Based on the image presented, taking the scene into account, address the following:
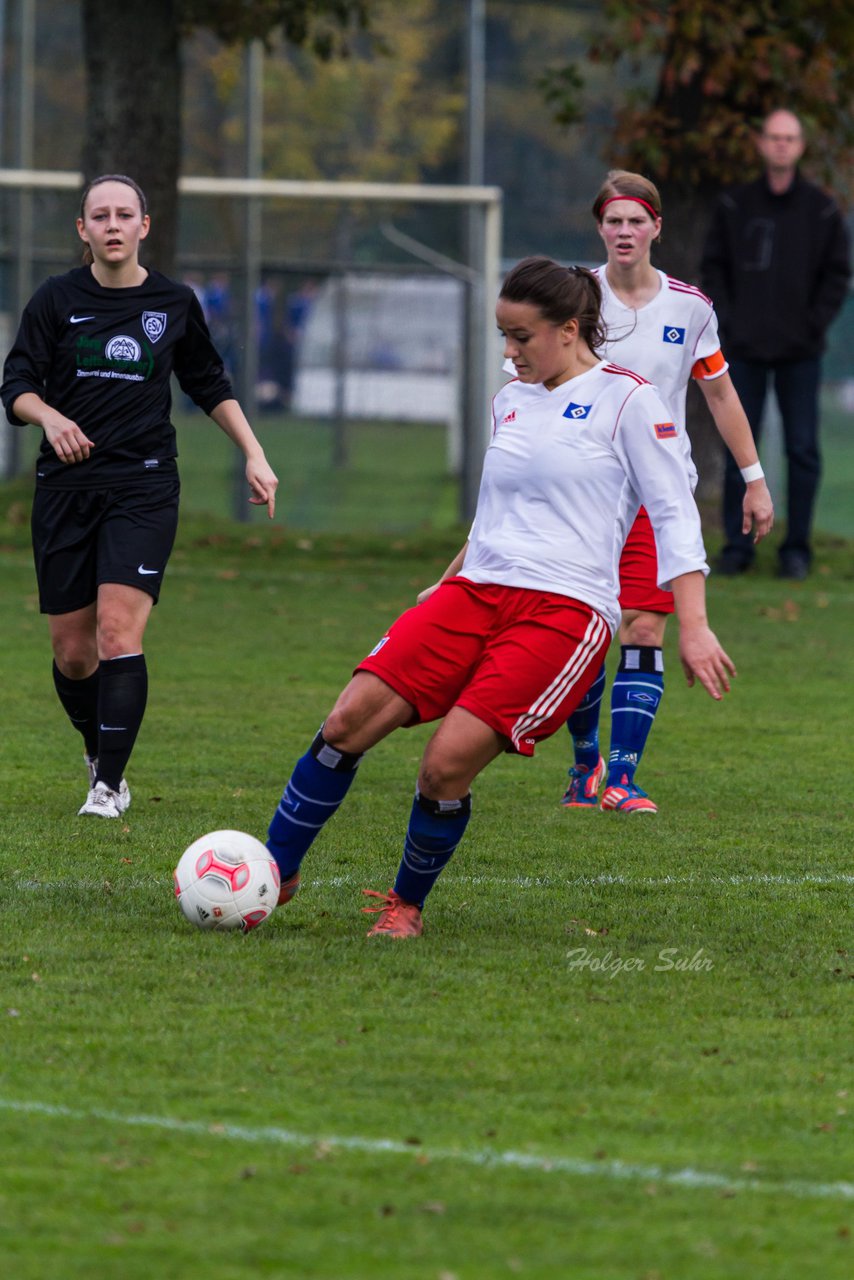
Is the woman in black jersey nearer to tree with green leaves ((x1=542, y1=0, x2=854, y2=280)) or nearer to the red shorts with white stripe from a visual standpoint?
the red shorts with white stripe

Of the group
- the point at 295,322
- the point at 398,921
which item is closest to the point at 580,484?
the point at 398,921

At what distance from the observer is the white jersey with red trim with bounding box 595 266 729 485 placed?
23.4 ft

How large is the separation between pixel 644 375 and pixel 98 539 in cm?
195

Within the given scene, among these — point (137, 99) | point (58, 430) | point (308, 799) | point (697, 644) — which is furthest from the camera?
point (137, 99)

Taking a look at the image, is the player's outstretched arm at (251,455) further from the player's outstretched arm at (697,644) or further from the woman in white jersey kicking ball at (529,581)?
the player's outstretched arm at (697,644)

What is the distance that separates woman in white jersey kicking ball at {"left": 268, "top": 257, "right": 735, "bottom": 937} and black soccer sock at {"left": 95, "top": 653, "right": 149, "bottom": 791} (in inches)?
66.3

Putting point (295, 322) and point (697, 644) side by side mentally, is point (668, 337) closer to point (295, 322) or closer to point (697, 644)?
point (697, 644)

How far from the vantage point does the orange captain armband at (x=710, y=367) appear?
7.09 m

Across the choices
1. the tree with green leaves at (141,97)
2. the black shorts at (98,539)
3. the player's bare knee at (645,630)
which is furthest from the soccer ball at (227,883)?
the tree with green leaves at (141,97)

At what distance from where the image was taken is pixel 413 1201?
3469mm

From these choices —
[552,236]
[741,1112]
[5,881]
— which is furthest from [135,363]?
[552,236]

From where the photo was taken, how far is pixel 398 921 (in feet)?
17.6

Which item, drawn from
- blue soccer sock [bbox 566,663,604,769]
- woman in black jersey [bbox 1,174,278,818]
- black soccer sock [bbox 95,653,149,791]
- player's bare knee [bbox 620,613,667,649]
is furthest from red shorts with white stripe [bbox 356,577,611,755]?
blue soccer sock [bbox 566,663,604,769]

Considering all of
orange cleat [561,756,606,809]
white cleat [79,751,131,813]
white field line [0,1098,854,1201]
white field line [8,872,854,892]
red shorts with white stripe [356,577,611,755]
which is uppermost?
red shorts with white stripe [356,577,611,755]
